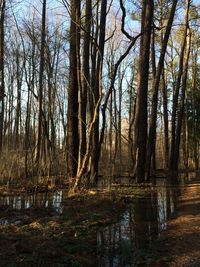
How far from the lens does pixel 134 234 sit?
22.6 feet

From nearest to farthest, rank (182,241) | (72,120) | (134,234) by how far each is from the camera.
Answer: (182,241)
(134,234)
(72,120)

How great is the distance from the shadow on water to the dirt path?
180 mm

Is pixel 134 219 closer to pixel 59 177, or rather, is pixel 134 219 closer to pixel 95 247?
pixel 95 247

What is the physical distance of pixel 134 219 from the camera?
8250 millimetres

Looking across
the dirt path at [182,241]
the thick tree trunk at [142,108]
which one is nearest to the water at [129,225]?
the dirt path at [182,241]

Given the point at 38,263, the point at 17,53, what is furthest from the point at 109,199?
the point at 17,53

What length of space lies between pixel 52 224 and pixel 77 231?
498mm

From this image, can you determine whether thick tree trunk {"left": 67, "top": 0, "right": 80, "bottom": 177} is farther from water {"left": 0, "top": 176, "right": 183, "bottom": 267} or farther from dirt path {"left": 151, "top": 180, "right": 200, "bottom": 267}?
dirt path {"left": 151, "top": 180, "right": 200, "bottom": 267}

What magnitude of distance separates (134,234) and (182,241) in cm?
83

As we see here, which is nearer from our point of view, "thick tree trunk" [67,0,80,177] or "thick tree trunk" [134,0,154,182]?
"thick tree trunk" [67,0,80,177]

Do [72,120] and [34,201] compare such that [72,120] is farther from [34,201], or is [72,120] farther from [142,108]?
[34,201]

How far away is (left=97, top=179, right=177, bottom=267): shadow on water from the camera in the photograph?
5.45 m

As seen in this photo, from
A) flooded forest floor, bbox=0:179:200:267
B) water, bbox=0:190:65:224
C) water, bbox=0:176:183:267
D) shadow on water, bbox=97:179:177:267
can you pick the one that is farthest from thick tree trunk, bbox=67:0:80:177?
shadow on water, bbox=97:179:177:267

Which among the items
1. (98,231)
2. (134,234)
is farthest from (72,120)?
(134,234)
